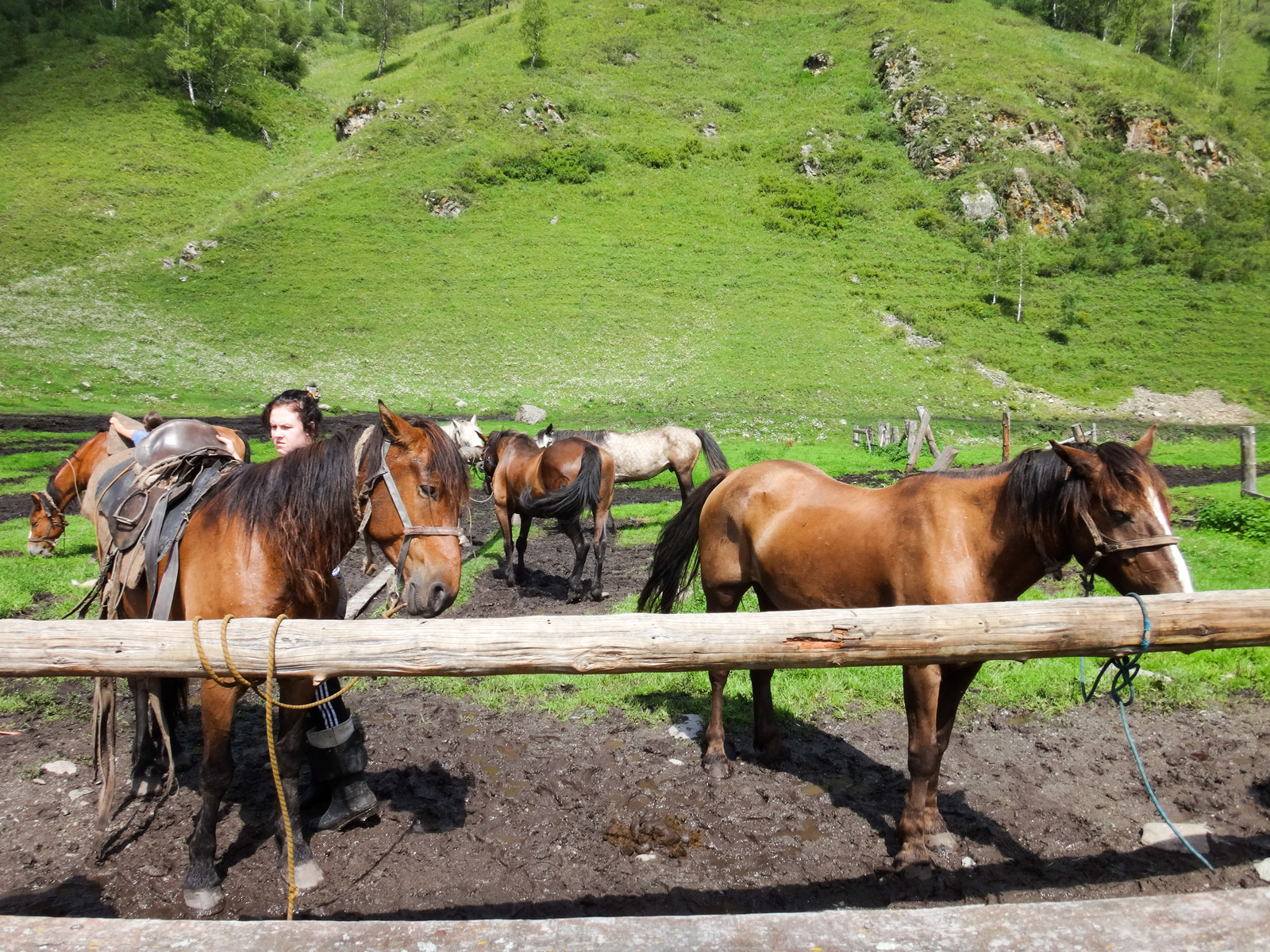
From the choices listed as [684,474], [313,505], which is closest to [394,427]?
[313,505]

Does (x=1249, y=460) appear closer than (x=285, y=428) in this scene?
No

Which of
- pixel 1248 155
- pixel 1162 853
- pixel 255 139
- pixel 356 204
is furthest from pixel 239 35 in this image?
pixel 1248 155

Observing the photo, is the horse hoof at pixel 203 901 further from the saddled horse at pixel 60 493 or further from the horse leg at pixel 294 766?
the saddled horse at pixel 60 493

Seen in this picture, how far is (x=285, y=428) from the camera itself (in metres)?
4.20

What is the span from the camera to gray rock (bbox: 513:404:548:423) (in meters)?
22.9

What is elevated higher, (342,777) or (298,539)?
(298,539)

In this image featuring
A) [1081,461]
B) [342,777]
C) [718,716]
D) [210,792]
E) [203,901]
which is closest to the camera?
[1081,461]

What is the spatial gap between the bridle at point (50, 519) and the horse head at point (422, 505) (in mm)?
7555

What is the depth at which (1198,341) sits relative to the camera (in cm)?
3544

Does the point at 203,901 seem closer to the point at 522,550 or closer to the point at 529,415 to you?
the point at 522,550

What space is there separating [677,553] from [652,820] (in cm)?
196

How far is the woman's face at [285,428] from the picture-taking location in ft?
13.7

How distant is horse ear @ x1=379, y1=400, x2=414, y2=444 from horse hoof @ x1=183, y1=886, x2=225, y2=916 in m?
2.47

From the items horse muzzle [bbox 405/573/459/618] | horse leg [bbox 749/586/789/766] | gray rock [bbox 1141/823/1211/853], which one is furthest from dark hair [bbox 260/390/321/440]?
gray rock [bbox 1141/823/1211/853]
